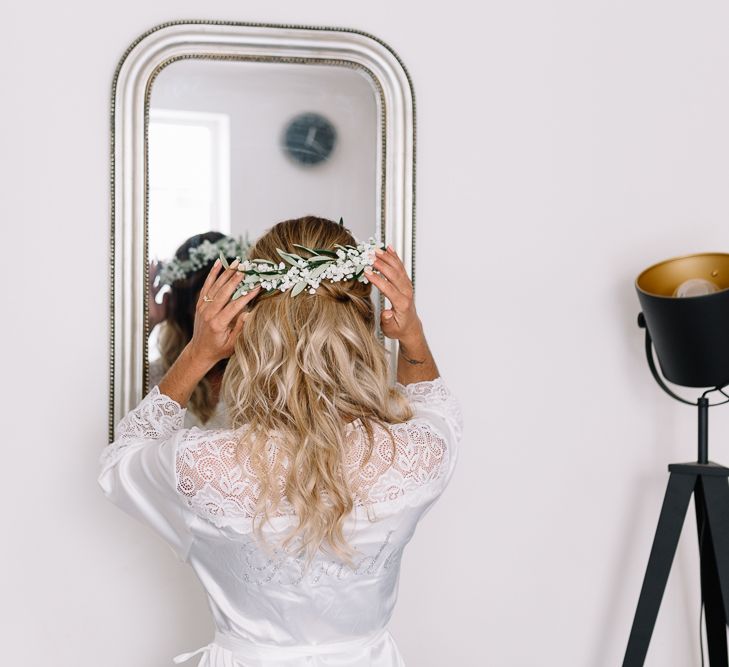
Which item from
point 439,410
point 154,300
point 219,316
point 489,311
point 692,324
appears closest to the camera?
point 219,316

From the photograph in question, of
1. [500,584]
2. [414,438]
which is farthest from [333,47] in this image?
[500,584]

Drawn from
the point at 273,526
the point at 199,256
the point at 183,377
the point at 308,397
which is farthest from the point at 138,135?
the point at 273,526

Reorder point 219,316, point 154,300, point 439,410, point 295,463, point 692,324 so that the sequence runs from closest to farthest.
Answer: point 295,463, point 219,316, point 439,410, point 692,324, point 154,300

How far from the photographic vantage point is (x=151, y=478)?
1.35 meters

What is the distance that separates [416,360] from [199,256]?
2.00 feet

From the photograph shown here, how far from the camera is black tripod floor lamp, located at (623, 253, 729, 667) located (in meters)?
1.82

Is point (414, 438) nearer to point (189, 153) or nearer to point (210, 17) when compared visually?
point (189, 153)

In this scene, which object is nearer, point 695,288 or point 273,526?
point 273,526

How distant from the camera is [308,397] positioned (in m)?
1.30

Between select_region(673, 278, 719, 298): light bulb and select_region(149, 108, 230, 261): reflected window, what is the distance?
103 centimetres

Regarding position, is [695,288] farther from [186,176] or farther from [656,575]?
[186,176]

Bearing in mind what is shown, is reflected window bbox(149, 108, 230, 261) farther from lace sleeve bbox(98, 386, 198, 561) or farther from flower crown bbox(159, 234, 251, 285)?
lace sleeve bbox(98, 386, 198, 561)

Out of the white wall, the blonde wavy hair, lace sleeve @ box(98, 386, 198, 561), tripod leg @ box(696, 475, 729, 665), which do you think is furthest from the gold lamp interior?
lace sleeve @ box(98, 386, 198, 561)

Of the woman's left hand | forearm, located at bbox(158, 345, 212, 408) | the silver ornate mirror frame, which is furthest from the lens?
the silver ornate mirror frame
